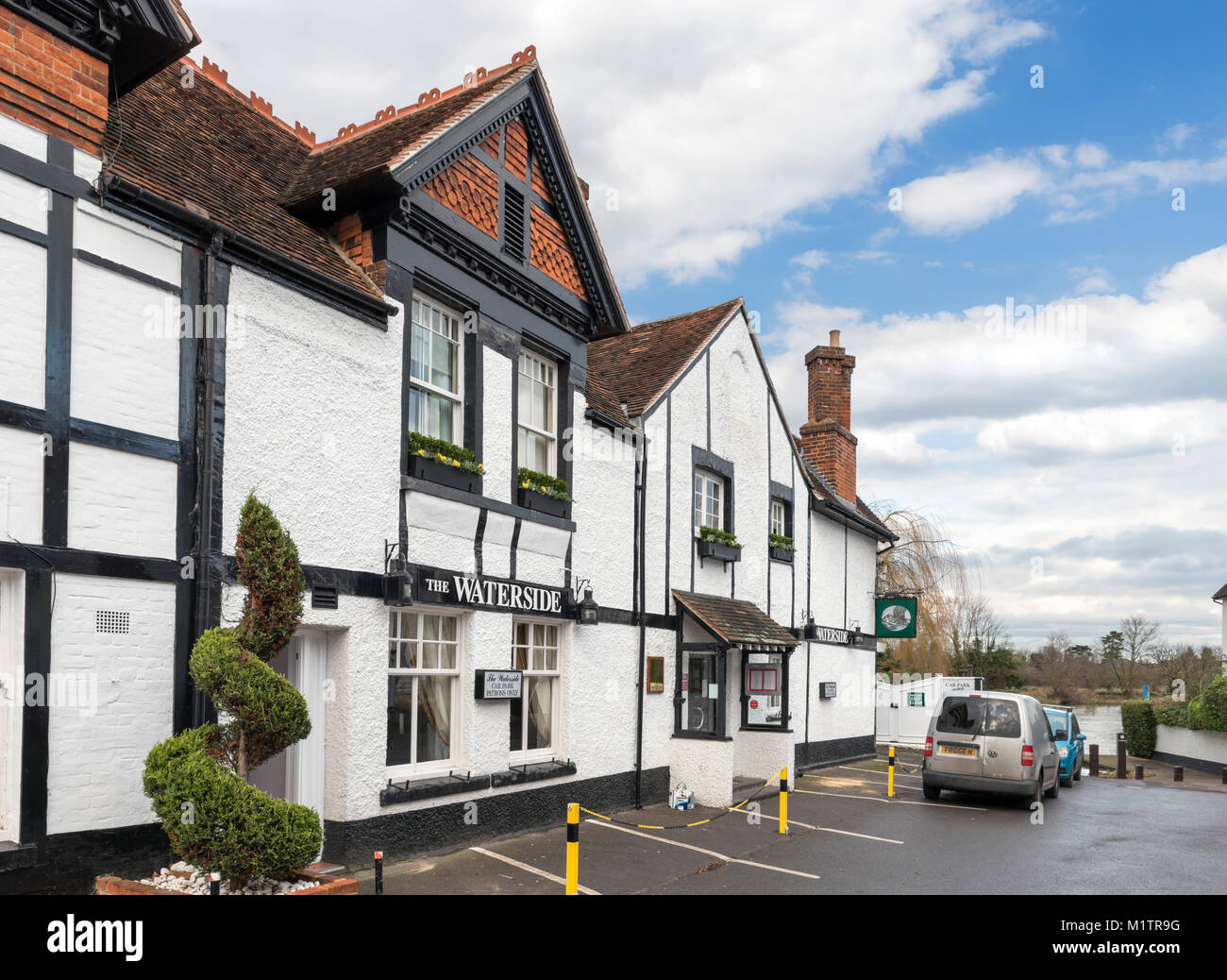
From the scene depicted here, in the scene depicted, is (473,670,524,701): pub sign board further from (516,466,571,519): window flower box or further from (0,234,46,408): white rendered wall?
(0,234,46,408): white rendered wall

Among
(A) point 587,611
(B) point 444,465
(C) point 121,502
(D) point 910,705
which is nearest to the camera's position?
(C) point 121,502

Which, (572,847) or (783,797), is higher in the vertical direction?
(572,847)

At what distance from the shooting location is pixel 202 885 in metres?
6.89

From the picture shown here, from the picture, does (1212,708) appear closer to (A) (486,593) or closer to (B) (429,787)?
(A) (486,593)

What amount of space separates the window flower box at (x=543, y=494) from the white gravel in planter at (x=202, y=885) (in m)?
5.65

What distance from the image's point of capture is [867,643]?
23250 millimetres

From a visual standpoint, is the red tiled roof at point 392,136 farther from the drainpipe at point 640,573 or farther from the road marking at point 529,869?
the road marking at point 529,869

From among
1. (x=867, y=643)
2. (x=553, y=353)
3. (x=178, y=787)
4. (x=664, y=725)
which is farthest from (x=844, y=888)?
(x=867, y=643)

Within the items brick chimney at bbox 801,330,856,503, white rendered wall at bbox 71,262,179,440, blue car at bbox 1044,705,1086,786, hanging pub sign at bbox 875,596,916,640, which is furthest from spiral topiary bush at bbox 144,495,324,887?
hanging pub sign at bbox 875,596,916,640

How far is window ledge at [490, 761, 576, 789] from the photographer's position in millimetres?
11094

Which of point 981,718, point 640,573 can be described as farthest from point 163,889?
point 981,718

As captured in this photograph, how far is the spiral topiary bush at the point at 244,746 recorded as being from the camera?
659 centimetres

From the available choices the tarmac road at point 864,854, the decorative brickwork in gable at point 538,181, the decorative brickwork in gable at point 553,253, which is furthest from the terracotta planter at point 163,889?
the decorative brickwork in gable at point 538,181

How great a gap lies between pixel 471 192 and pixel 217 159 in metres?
2.73
